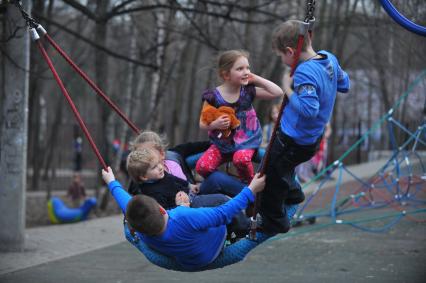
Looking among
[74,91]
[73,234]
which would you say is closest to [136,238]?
[73,234]

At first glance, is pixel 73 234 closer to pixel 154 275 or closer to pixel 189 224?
pixel 154 275

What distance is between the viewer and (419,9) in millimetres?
8672

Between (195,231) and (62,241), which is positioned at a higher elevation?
(195,231)

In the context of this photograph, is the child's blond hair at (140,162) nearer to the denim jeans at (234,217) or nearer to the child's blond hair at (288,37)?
the denim jeans at (234,217)

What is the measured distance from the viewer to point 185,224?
4.82 m

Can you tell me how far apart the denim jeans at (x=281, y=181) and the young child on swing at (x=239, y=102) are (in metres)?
0.55

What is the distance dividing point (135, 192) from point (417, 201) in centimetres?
724

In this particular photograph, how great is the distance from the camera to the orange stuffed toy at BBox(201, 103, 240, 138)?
210 inches

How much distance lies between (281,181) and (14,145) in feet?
18.7

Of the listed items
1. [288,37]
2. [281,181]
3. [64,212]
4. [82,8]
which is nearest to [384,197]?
[64,212]

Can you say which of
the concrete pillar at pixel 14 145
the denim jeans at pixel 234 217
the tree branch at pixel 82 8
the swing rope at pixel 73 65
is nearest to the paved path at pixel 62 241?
the concrete pillar at pixel 14 145

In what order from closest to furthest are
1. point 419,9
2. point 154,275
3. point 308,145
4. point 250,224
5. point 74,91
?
point 308,145
point 250,224
point 154,275
point 419,9
point 74,91

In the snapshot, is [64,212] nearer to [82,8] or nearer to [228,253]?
[82,8]

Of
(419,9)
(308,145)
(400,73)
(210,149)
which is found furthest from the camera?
(400,73)
